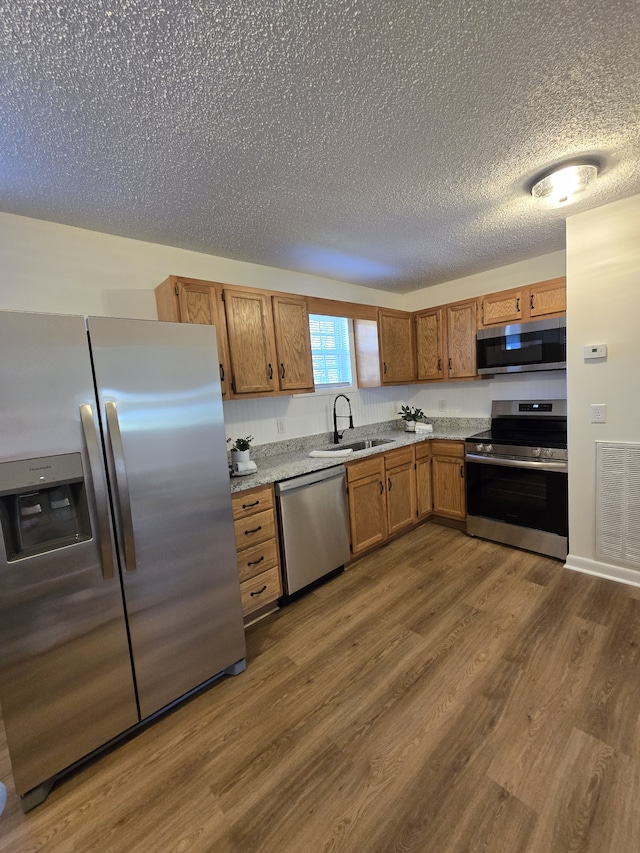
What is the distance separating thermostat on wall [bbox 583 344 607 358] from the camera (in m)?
2.47

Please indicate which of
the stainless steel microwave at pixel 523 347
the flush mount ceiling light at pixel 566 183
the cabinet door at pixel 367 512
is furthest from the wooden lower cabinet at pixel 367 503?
the flush mount ceiling light at pixel 566 183

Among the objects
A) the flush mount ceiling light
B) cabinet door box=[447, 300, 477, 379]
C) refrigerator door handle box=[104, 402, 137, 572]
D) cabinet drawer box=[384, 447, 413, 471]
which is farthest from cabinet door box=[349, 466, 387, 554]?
the flush mount ceiling light

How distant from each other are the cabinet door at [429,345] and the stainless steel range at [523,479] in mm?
816

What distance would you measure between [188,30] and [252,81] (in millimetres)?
238

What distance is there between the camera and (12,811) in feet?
4.56

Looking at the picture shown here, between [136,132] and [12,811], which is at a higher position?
[136,132]

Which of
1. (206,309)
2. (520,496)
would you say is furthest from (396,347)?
(206,309)

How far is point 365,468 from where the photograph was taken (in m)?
3.03

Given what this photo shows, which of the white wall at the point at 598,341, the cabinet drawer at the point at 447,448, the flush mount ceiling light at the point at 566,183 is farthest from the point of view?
the cabinet drawer at the point at 447,448

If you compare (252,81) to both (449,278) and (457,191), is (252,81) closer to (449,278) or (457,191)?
(457,191)

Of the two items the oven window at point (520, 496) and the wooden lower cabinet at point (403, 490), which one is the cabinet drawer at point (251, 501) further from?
the oven window at point (520, 496)

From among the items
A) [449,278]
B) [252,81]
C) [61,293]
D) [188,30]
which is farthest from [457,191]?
[61,293]

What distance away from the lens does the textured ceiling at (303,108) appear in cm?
103

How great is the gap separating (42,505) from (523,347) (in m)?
3.55
